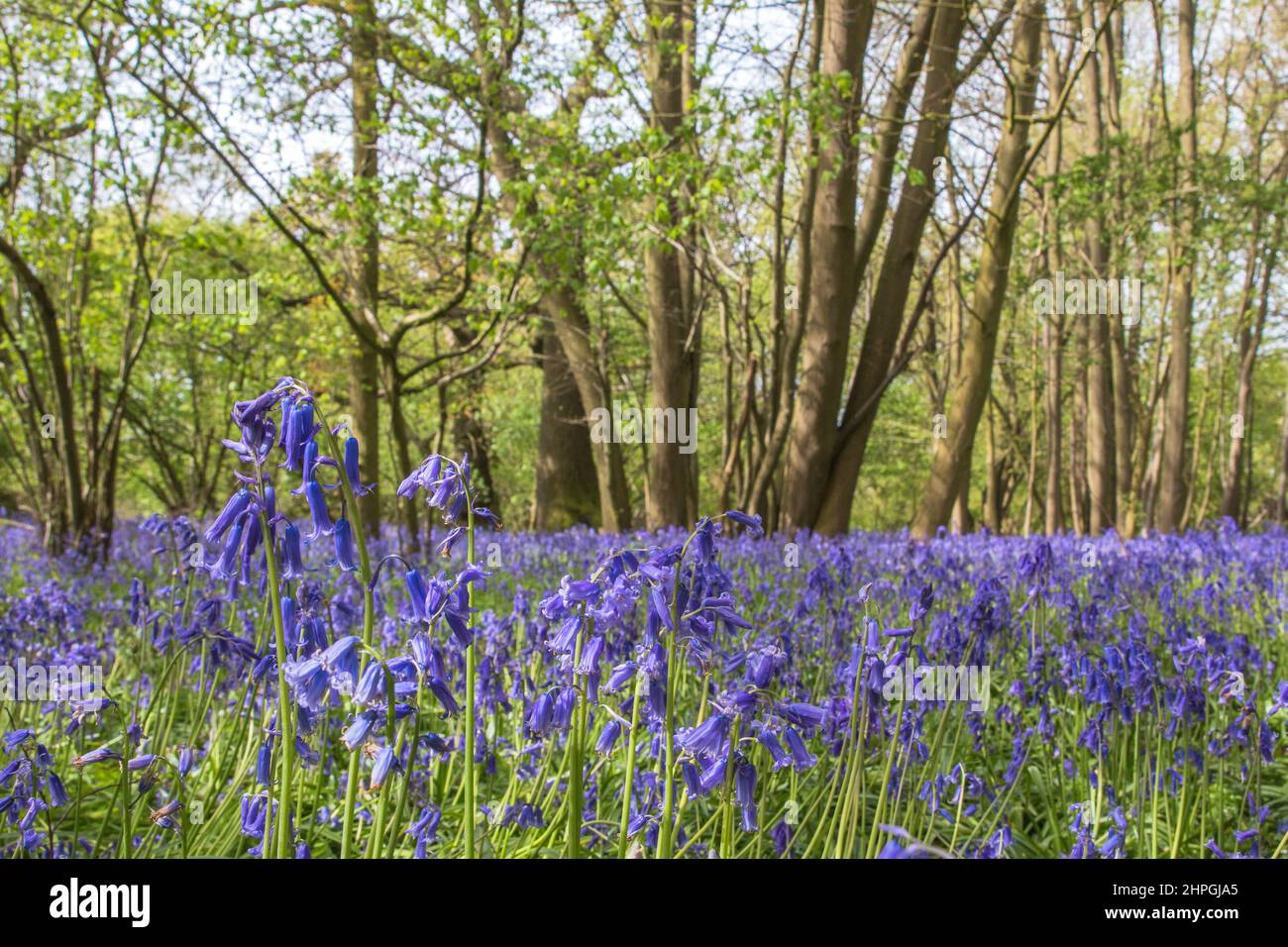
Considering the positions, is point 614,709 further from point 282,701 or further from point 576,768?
point 282,701

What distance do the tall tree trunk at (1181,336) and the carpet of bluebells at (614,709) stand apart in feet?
28.1

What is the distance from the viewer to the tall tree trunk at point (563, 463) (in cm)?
1609

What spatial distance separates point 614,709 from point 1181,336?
14.3m

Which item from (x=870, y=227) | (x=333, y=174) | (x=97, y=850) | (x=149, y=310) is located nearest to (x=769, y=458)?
(x=870, y=227)

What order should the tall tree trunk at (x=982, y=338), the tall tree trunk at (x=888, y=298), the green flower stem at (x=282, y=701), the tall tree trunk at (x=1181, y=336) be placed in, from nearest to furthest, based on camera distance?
the green flower stem at (x=282, y=701) → the tall tree trunk at (x=888, y=298) → the tall tree trunk at (x=982, y=338) → the tall tree trunk at (x=1181, y=336)

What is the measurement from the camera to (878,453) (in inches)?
1149

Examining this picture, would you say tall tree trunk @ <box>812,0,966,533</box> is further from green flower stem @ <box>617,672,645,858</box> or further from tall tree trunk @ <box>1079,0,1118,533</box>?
green flower stem @ <box>617,672,645,858</box>

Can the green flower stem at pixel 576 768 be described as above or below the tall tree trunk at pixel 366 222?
below

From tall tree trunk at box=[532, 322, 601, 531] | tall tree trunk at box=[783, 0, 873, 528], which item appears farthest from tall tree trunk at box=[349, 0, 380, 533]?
tall tree trunk at box=[783, 0, 873, 528]

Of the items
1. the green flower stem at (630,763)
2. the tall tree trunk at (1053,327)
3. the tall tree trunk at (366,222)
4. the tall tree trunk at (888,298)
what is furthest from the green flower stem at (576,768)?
the tall tree trunk at (1053,327)

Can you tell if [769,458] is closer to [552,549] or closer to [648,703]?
[552,549]

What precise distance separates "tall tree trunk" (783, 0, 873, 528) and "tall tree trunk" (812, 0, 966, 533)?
23 centimetres

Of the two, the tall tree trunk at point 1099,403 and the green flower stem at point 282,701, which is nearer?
the green flower stem at point 282,701

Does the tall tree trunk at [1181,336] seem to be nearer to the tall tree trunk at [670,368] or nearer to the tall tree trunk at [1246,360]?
the tall tree trunk at [1246,360]
